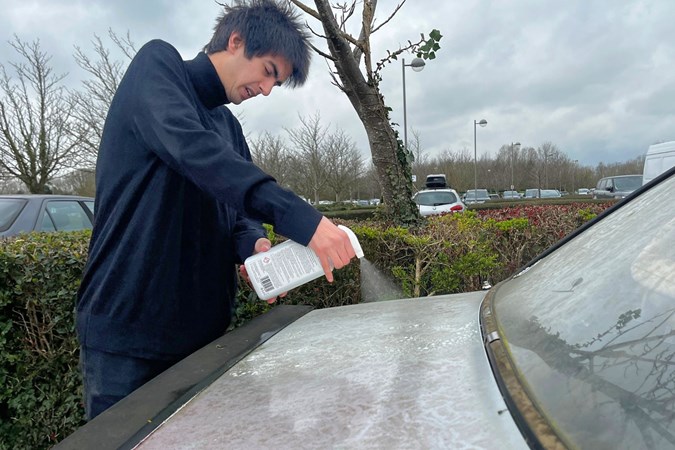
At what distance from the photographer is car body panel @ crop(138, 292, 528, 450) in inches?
32.2

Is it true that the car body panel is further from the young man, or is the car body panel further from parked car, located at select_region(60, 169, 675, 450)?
the young man

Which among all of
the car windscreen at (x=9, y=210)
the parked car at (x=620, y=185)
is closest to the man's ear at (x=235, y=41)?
the car windscreen at (x=9, y=210)

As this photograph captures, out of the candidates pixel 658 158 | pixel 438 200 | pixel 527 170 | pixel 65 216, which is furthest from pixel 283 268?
pixel 527 170

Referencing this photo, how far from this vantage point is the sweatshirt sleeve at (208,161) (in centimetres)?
123

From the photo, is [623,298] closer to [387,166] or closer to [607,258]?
[607,258]

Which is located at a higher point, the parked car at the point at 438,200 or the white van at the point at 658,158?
the white van at the point at 658,158

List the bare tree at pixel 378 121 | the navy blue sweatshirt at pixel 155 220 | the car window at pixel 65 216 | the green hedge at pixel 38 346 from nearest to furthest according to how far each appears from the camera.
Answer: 1. the navy blue sweatshirt at pixel 155 220
2. the green hedge at pixel 38 346
3. the bare tree at pixel 378 121
4. the car window at pixel 65 216

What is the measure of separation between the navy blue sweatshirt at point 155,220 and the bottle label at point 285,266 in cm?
13

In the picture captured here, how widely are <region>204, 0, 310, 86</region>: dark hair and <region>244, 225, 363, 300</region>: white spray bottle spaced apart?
2.29ft

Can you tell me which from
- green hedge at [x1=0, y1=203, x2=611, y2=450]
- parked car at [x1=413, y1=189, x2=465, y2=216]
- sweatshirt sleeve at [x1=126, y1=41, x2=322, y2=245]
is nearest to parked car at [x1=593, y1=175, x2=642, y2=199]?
parked car at [x1=413, y1=189, x2=465, y2=216]

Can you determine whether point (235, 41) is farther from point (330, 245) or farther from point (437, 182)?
point (437, 182)

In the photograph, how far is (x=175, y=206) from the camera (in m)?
1.50

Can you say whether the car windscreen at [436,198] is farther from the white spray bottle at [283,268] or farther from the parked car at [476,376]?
the white spray bottle at [283,268]

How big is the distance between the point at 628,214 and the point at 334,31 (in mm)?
3057
